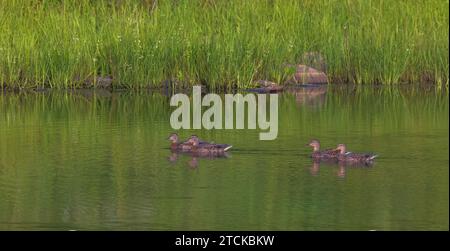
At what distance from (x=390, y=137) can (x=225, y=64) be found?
6.76 m

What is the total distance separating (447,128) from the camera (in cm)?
1596

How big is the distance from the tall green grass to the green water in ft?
9.28

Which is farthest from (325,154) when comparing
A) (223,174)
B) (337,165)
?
(223,174)

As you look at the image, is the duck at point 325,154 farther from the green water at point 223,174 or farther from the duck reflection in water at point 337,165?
the green water at point 223,174

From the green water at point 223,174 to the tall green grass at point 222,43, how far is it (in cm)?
283

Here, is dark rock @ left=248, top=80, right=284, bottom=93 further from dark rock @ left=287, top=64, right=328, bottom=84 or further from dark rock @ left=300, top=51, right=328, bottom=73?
dark rock @ left=300, top=51, right=328, bottom=73

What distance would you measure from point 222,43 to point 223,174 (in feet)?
29.8

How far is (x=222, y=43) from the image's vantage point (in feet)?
71.1

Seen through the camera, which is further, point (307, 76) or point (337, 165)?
point (307, 76)

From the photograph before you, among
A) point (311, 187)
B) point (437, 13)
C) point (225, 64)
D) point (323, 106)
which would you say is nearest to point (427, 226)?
point (311, 187)

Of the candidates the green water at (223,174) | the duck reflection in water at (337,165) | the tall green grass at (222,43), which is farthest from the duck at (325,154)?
the tall green grass at (222,43)

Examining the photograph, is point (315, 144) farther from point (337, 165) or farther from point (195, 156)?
point (195, 156)

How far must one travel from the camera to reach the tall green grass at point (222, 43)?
2158cm

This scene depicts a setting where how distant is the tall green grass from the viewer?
850 inches
